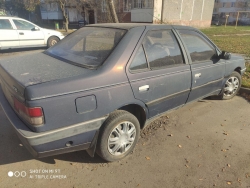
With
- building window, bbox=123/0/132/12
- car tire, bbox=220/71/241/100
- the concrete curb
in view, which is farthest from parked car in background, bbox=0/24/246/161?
building window, bbox=123/0/132/12

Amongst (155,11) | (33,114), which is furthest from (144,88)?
(155,11)

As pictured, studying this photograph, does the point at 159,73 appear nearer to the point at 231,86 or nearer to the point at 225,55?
the point at 225,55

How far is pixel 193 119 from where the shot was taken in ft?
12.4

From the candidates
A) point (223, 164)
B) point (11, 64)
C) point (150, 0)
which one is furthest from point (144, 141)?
point (150, 0)

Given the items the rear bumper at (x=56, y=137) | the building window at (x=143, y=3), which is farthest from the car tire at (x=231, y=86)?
the building window at (x=143, y=3)

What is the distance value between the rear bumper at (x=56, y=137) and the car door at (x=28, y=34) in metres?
7.92

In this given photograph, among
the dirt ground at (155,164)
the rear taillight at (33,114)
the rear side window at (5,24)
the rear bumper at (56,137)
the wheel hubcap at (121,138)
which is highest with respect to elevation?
the rear side window at (5,24)

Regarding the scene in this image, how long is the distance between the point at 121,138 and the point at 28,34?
8586 mm

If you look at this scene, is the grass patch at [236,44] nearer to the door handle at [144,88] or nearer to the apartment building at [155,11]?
the door handle at [144,88]

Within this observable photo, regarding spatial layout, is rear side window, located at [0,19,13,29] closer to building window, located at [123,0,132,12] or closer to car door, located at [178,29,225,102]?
car door, located at [178,29,225,102]

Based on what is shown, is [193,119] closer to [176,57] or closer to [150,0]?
[176,57]

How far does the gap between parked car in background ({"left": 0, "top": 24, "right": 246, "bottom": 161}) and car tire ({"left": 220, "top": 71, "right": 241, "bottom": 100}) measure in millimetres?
978

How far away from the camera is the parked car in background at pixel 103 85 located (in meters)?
2.02

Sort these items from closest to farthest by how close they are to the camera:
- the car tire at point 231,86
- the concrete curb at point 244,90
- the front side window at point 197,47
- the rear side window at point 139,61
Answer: the rear side window at point 139,61, the front side window at point 197,47, the car tire at point 231,86, the concrete curb at point 244,90
